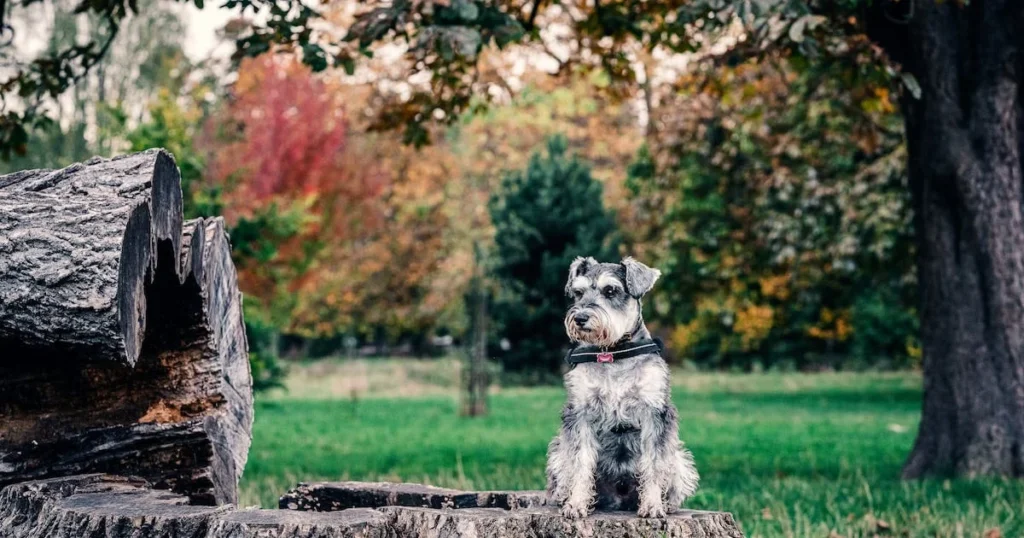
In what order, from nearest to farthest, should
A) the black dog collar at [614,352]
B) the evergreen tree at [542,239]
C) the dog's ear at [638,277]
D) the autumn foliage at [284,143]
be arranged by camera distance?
the black dog collar at [614,352] → the dog's ear at [638,277] → the autumn foliage at [284,143] → the evergreen tree at [542,239]

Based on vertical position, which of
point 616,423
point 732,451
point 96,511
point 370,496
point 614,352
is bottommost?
point 732,451

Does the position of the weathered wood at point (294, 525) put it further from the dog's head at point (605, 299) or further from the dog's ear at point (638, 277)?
the dog's ear at point (638, 277)

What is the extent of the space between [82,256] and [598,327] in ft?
6.52

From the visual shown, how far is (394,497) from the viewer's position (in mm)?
5438

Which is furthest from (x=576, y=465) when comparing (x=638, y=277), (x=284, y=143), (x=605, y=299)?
(x=284, y=143)

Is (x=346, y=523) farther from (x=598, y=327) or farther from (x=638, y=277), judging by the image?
(x=638, y=277)

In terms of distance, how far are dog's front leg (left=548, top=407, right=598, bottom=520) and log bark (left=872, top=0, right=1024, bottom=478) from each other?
6.35 meters

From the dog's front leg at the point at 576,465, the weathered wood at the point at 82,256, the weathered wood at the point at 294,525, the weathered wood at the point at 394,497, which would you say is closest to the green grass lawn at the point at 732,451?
the weathered wood at the point at 394,497

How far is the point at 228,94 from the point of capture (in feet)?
91.0

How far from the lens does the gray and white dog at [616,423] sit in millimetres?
4359

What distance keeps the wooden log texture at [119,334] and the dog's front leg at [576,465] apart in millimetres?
1739

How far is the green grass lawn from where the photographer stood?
775 cm

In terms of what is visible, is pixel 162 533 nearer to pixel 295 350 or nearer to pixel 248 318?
pixel 248 318

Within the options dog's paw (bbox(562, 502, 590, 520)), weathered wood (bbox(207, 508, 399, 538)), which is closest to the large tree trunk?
dog's paw (bbox(562, 502, 590, 520))
